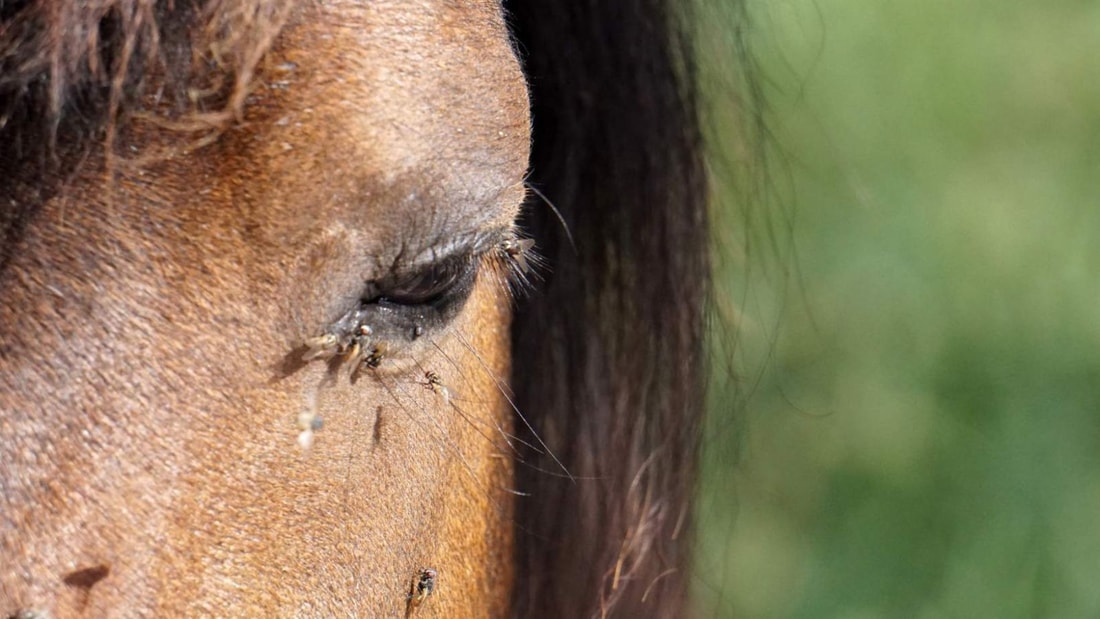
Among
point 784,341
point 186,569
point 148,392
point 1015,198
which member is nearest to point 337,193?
point 148,392

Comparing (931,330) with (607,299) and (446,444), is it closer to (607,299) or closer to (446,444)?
(607,299)

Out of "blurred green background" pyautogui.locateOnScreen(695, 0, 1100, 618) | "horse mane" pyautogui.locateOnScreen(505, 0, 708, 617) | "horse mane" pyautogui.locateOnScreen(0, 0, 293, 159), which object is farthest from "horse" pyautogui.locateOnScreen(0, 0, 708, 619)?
"blurred green background" pyautogui.locateOnScreen(695, 0, 1100, 618)

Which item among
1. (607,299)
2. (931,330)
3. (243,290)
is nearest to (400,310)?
(243,290)

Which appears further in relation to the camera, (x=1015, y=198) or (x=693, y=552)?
(x=1015, y=198)

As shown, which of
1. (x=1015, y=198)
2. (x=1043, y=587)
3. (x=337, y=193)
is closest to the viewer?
(x=337, y=193)

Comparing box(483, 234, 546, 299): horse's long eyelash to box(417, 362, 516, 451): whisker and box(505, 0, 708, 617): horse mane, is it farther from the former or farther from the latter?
box(505, 0, 708, 617): horse mane

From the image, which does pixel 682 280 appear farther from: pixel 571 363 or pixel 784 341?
pixel 784 341

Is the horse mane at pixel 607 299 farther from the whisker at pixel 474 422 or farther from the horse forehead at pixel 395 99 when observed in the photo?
the horse forehead at pixel 395 99
